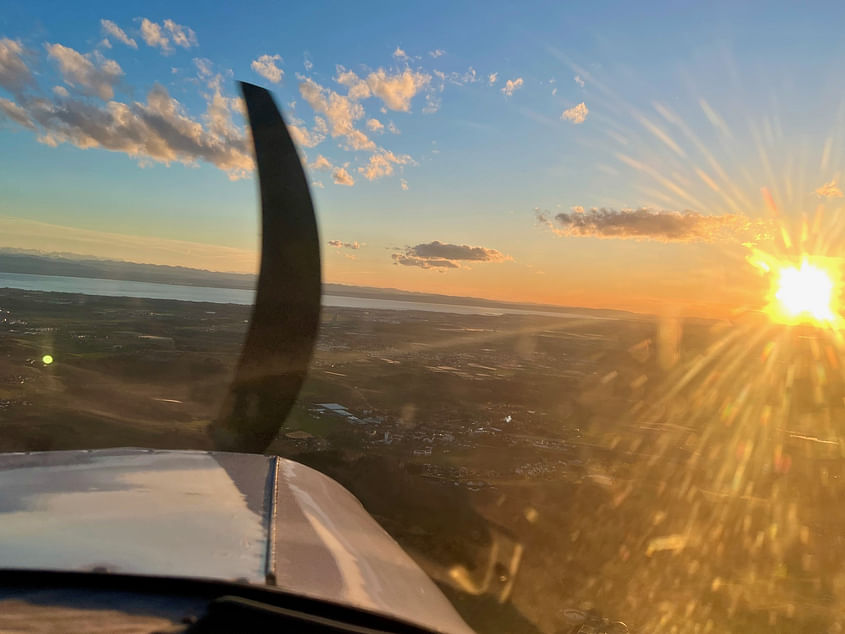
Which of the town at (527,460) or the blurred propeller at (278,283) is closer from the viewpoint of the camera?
the blurred propeller at (278,283)

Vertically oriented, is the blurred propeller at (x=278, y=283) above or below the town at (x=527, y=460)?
above

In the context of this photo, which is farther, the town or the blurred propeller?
the town

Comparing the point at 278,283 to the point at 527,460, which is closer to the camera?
the point at 278,283

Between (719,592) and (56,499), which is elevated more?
(56,499)

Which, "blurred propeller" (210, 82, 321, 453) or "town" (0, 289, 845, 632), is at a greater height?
"blurred propeller" (210, 82, 321, 453)

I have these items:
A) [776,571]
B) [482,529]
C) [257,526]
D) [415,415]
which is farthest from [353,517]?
[415,415]

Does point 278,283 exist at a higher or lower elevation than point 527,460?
higher

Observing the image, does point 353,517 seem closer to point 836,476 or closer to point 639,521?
point 639,521

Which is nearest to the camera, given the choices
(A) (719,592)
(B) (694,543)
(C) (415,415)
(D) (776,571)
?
(A) (719,592)
